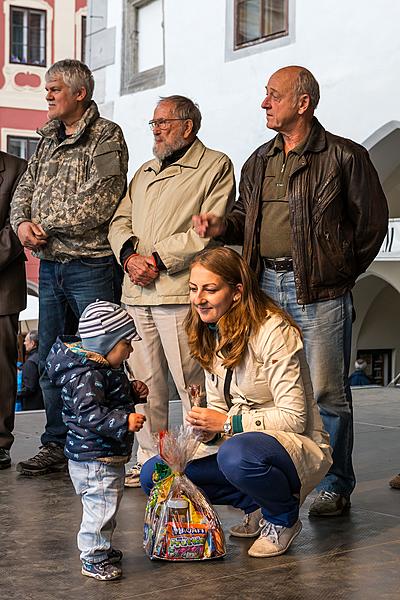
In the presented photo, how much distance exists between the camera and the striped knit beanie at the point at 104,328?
12.9 feet

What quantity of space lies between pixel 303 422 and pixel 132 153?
429 inches

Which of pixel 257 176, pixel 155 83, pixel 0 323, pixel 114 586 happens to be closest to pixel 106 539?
pixel 114 586

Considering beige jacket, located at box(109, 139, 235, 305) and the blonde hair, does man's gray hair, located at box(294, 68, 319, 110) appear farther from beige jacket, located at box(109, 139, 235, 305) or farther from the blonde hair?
the blonde hair

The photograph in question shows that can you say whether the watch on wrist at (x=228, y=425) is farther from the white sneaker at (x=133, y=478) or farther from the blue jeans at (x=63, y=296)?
the blue jeans at (x=63, y=296)

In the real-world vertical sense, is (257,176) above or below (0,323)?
above

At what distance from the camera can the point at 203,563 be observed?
407 cm

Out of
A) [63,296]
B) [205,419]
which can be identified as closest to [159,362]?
[63,296]

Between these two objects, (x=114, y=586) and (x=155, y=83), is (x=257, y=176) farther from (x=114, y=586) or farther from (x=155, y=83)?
(x=155, y=83)

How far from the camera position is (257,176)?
491 centimetres

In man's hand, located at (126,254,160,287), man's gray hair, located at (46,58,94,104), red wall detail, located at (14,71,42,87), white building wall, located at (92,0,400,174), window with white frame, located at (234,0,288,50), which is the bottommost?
man's hand, located at (126,254,160,287)

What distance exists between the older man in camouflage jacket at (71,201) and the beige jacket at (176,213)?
0.23 meters

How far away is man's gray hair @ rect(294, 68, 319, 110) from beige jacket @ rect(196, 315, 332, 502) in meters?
→ 1.08

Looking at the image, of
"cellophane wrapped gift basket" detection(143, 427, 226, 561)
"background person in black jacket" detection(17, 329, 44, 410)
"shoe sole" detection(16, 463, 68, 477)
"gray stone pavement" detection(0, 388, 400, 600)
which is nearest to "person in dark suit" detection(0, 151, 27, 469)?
"shoe sole" detection(16, 463, 68, 477)

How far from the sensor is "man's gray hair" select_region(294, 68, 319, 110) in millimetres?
4785
